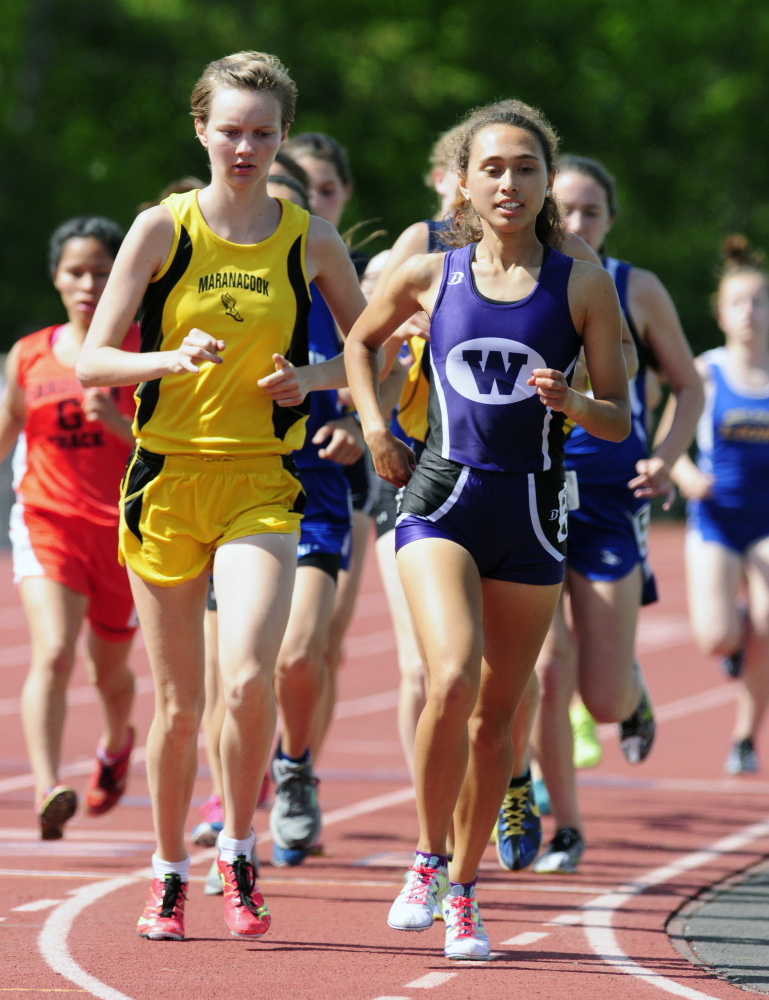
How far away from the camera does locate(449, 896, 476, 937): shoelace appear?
178 inches

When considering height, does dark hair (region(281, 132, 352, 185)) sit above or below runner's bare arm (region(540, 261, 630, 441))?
above

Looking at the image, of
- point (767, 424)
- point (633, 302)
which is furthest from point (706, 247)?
point (633, 302)

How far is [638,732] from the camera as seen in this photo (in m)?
7.03

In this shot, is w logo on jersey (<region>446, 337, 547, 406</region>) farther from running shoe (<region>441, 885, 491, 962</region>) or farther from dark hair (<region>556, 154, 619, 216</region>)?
dark hair (<region>556, 154, 619, 216</region>)

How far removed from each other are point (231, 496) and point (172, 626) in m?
0.41

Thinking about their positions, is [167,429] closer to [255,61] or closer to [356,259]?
[255,61]

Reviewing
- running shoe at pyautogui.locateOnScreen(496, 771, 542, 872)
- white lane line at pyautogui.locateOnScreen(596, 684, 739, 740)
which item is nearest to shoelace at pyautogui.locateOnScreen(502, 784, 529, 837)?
running shoe at pyautogui.locateOnScreen(496, 771, 542, 872)

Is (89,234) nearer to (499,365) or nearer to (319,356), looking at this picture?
(319,356)

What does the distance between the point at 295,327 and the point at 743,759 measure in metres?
5.16

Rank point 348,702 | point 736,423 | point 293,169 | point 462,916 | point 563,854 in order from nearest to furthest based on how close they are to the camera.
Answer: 1. point 462,916
2. point 563,854
3. point 293,169
4. point 736,423
5. point 348,702

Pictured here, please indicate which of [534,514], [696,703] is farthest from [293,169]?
[696,703]

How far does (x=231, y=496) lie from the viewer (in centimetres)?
469

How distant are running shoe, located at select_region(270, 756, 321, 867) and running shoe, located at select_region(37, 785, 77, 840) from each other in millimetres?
764

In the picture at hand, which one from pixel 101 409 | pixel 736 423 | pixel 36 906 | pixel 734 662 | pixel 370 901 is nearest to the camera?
pixel 36 906
